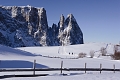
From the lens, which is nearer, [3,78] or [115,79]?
[3,78]

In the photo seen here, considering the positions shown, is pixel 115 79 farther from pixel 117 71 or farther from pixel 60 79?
pixel 117 71

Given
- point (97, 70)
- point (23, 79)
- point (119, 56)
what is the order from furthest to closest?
point (119, 56), point (97, 70), point (23, 79)

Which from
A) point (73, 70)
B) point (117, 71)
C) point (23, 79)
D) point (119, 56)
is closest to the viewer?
point (23, 79)

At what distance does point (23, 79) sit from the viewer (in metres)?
16.7

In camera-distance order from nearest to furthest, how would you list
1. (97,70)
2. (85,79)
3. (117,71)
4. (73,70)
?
(85,79) → (73,70) → (97,70) → (117,71)

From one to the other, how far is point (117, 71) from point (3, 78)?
1569 cm

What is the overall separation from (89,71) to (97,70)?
111 cm

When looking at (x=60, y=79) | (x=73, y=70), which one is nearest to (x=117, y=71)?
(x=73, y=70)

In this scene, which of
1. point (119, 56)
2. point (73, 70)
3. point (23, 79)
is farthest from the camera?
point (119, 56)

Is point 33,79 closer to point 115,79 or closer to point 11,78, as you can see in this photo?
point 11,78

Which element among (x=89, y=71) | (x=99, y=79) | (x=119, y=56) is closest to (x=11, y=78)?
(x=99, y=79)

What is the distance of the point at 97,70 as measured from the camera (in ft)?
82.5

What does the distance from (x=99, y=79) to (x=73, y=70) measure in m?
5.63

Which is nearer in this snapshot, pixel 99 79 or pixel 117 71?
pixel 99 79
